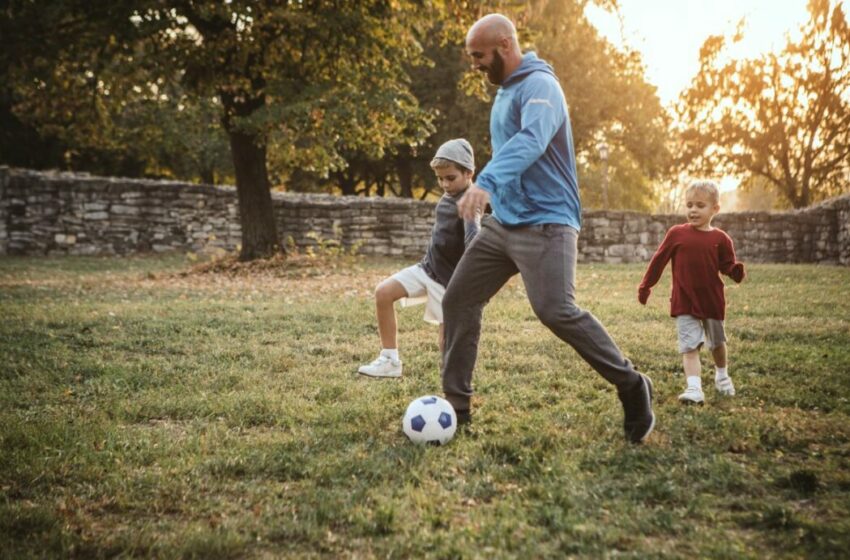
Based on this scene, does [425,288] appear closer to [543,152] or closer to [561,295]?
[561,295]

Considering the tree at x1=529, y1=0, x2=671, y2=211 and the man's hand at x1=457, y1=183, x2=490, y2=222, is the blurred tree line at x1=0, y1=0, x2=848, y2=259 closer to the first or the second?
the man's hand at x1=457, y1=183, x2=490, y2=222

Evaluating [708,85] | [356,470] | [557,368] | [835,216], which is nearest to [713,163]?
[708,85]

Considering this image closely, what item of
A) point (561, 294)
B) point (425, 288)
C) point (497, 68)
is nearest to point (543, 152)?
point (497, 68)

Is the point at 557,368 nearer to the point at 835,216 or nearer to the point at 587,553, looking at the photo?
the point at 587,553

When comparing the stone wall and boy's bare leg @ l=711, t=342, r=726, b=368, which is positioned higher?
the stone wall

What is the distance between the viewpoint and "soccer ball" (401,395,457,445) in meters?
3.92

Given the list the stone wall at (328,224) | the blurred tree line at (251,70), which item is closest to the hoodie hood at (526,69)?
the blurred tree line at (251,70)

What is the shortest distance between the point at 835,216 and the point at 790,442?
18.0 meters

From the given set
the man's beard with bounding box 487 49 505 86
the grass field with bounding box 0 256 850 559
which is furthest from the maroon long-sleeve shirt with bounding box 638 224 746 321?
the man's beard with bounding box 487 49 505 86

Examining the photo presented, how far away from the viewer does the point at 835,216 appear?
18906 millimetres

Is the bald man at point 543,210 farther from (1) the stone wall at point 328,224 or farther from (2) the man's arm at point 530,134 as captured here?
(1) the stone wall at point 328,224

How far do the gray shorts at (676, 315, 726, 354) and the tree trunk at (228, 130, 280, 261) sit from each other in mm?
12154

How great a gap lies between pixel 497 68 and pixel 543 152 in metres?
0.65

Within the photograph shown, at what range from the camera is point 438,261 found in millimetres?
5188
